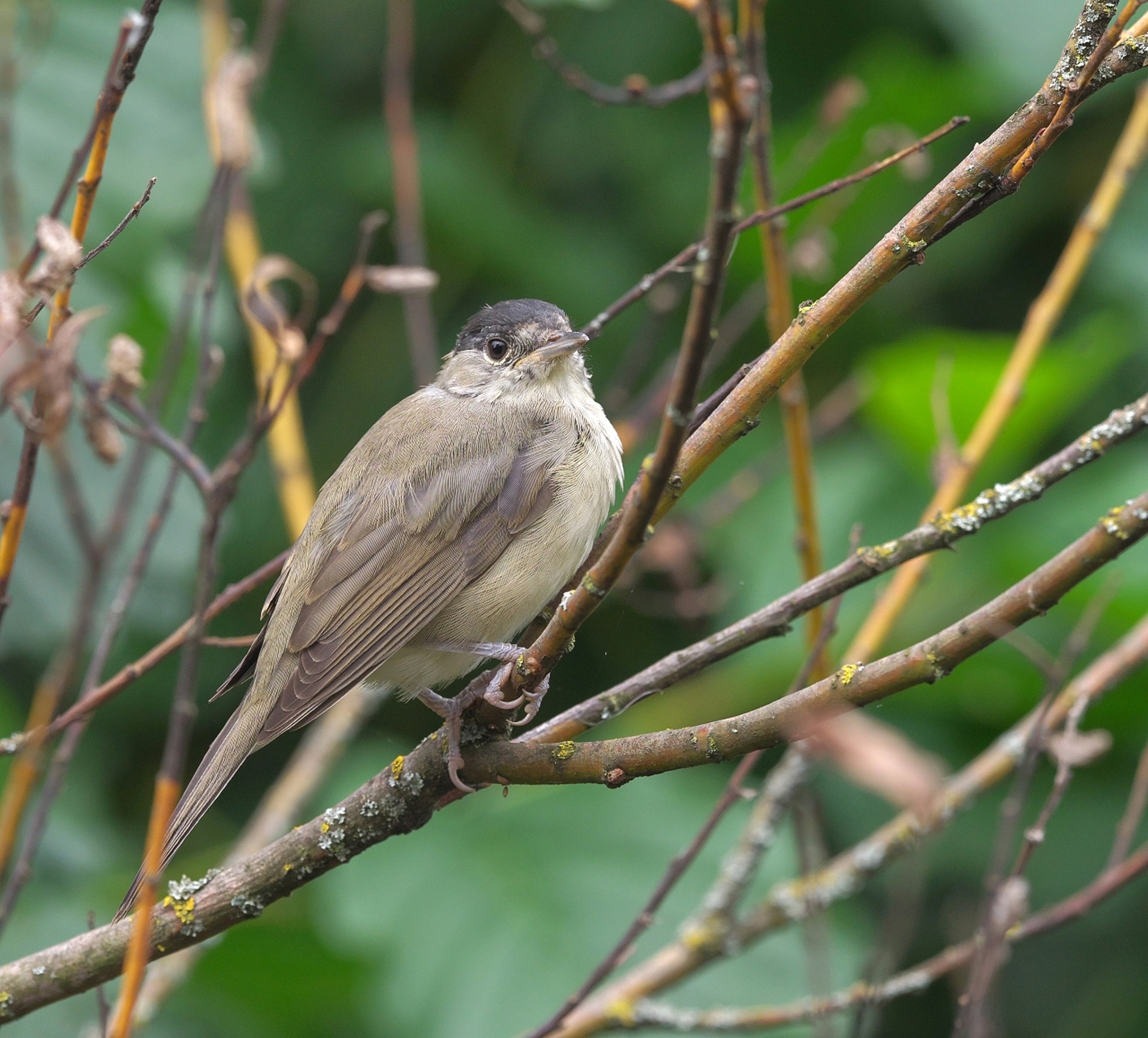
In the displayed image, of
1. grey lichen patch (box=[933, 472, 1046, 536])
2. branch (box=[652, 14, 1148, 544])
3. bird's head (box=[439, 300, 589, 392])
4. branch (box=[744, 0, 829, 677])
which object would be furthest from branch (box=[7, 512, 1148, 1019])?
bird's head (box=[439, 300, 589, 392])

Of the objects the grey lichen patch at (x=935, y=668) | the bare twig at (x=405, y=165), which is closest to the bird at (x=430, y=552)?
the bare twig at (x=405, y=165)

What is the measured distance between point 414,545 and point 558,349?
2.13ft

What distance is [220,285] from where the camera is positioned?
4.39m

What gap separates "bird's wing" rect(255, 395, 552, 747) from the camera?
10.1 feet

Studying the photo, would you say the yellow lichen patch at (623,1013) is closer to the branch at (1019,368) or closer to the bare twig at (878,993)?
the bare twig at (878,993)

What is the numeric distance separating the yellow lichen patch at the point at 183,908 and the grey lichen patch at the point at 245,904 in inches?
2.7

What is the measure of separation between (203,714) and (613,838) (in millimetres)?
→ 1677

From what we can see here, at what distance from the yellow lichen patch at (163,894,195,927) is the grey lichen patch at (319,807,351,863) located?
0.23m

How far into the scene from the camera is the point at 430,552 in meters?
3.26

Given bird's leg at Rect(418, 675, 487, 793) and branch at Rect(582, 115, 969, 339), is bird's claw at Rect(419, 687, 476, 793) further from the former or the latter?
branch at Rect(582, 115, 969, 339)

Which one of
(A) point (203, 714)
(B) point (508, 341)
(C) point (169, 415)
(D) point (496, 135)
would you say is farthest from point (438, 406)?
(D) point (496, 135)

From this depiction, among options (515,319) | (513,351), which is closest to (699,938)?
(513,351)

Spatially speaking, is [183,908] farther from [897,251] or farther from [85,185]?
[897,251]

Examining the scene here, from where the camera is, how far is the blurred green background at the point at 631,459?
3.98 metres
